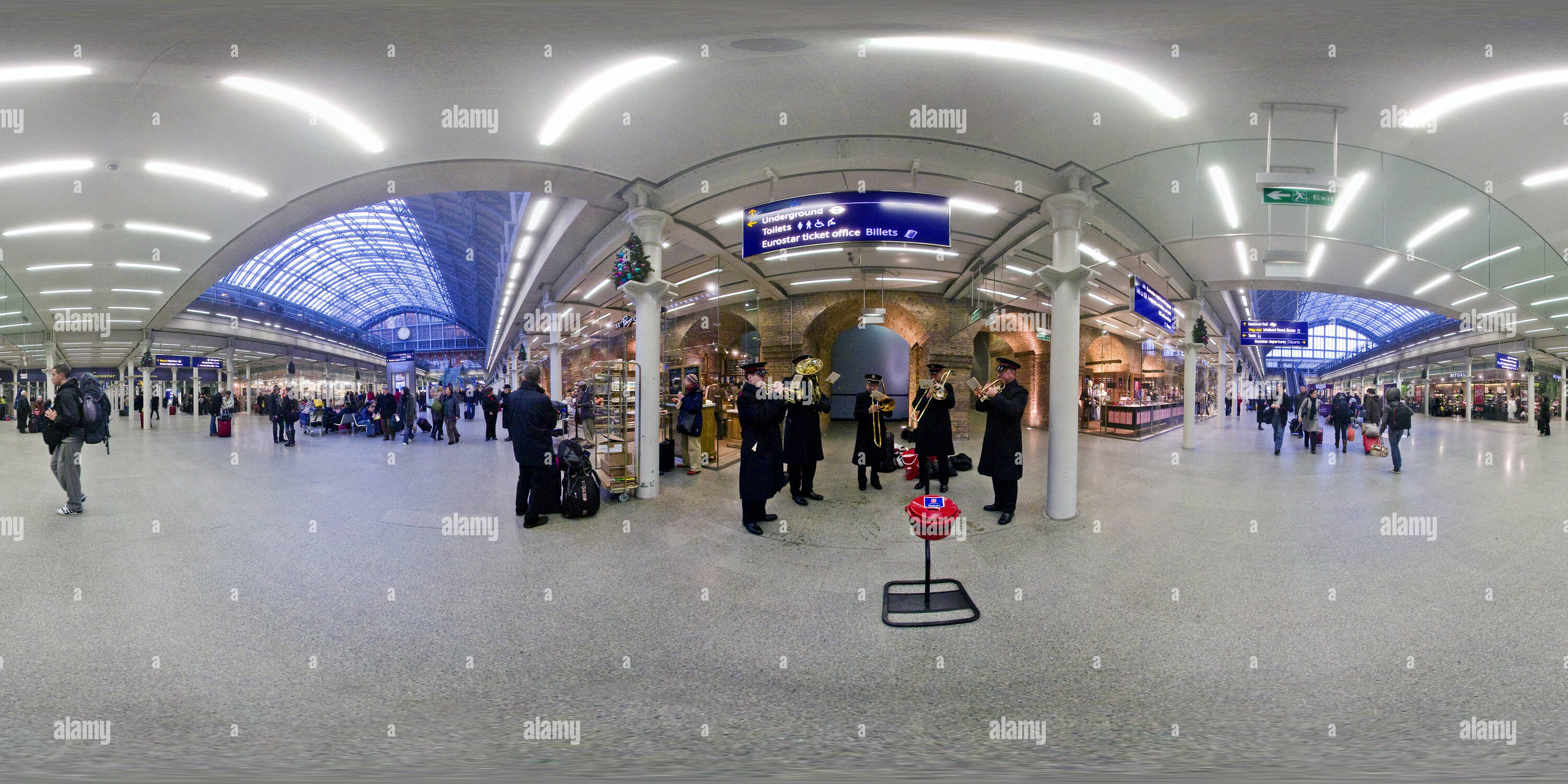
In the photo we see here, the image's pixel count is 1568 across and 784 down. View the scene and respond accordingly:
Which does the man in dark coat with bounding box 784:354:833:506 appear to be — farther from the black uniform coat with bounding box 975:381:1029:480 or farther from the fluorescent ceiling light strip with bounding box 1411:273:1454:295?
the fluorescent ceiling light strip with bounding box 1411:273:1454:295

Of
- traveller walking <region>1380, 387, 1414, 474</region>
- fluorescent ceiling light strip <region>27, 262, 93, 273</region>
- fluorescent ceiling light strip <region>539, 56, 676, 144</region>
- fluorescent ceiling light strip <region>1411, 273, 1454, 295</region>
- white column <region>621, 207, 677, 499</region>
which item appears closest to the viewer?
fluorescent ceiling light strip <region>539, 56, 676, 144</region>

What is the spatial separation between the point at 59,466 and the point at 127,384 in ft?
116

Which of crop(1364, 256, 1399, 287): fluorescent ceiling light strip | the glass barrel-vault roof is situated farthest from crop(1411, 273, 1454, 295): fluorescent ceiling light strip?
the glass barrel-vault roof

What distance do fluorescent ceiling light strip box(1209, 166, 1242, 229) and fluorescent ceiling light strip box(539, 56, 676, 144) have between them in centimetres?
628

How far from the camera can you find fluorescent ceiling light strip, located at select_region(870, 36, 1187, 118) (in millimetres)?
4238

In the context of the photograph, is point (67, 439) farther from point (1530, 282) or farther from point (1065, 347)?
point (1530, 282)

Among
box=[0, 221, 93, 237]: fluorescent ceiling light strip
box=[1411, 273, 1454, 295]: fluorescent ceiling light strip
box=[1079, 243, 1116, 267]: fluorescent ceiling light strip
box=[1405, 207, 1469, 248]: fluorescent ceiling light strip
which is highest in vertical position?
box=[0, 221, 93, 237]: fluorescent ceiling light strip

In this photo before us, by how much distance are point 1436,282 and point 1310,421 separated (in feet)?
11.1

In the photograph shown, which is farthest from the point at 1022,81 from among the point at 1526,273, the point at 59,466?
the point at 1526,273

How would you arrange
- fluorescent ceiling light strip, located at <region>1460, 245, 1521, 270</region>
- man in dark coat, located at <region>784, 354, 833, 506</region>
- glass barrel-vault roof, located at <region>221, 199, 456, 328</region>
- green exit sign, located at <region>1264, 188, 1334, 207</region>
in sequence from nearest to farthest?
1. green exit sign, located at <region>1264, 188, 1334, 207</region>
2. man in dark coat, located at <region>784, 354, 833, 506</region>
3. fluorescent ceiling light strip, located at <region>1460, 245, 1521, 270</region>
4. glass barrel-vault roof, located at <region>221, 199, 456, 328</region>

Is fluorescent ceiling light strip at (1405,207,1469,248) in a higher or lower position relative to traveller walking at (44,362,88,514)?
higher

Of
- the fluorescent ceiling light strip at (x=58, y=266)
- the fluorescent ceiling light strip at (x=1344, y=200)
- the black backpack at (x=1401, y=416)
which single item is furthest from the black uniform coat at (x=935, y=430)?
the fluorescent ceiling light strip at (x=58, y=266)

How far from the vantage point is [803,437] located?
6.32 m

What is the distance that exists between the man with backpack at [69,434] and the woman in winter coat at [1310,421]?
19884 mm
